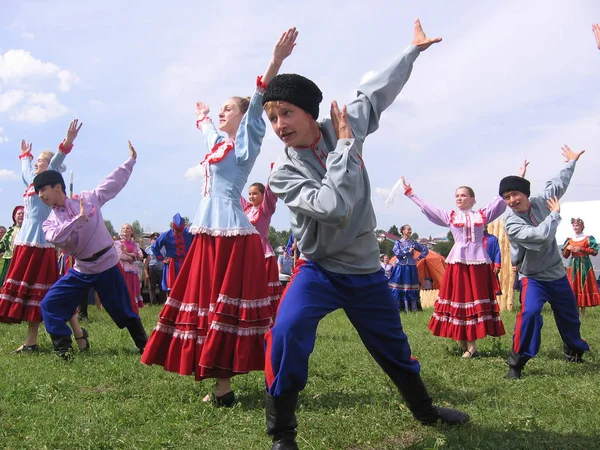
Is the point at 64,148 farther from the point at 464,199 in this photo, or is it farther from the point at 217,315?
the point at 464,199

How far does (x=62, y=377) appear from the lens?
196 inches

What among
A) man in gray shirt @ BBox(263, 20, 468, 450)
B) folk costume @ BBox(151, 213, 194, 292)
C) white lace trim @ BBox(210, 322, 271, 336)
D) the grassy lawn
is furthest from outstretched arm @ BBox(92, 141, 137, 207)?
folk costume @ BBox(151, 213, 194, 292)

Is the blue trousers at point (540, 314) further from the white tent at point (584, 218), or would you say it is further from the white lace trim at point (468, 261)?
the white tent at point (584, 218)

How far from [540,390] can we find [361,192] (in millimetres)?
2599

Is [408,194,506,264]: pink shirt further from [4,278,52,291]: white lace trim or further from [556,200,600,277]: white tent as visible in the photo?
[556,200,600,277]: white tent

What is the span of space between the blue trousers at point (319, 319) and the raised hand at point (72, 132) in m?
4.40

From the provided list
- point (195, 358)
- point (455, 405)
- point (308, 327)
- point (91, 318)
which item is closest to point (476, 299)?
point (455, 405)

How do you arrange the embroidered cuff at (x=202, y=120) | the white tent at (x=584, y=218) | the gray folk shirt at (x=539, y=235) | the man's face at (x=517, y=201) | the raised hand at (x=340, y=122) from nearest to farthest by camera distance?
the raised hand at (x=340, y=122)
the embroidered cuff at (x=202, y=120)
the gray folk shirt at (x=539, y=235)
the man's face at (x=517, y=201)
the white tent at (x=584, y=218)

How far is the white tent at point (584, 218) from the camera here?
786 inches

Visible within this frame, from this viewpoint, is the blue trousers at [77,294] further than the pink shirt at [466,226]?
No

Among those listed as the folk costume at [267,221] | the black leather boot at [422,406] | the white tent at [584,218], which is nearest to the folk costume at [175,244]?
the folk costume at [267,221]

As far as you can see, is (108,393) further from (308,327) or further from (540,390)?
(540,390)

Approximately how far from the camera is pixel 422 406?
340cm

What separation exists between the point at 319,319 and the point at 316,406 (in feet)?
4.15
